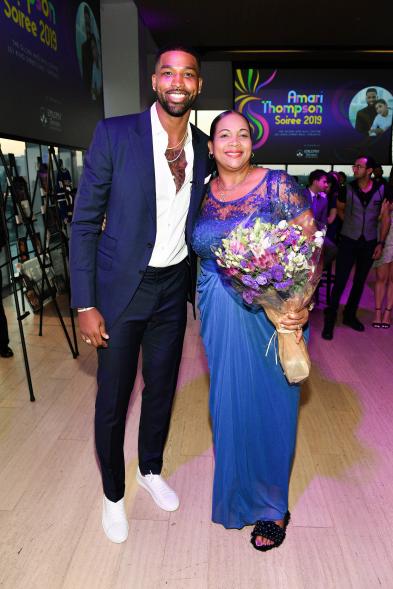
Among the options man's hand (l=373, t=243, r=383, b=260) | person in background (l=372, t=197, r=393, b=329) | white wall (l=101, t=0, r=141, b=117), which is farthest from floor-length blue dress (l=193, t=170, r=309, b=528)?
white wall (l=101, t=0, r=141, b=117)

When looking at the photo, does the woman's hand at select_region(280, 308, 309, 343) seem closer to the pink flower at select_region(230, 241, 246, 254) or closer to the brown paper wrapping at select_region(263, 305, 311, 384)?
the brown paper wrapping at select_region(263, 305, 311, 384)

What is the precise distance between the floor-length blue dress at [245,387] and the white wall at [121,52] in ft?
18.8

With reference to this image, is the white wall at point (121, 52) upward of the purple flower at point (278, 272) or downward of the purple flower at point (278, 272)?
upward

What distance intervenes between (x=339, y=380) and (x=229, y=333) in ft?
6.89

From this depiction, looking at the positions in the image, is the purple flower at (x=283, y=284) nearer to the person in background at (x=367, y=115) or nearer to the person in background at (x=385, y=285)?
the person in background at (x=385, y=285)

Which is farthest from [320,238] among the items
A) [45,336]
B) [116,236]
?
[45,336]

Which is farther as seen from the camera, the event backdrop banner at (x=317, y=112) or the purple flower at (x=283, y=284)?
the event backdrop banner at (x=317, y=112)

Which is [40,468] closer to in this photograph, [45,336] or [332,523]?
[332,523]

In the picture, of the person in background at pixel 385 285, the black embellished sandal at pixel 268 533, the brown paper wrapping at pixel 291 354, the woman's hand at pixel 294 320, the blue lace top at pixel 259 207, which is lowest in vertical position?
the black embellished sandal at pixel 268 533

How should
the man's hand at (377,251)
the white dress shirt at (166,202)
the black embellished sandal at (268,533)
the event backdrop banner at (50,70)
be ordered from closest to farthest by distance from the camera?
the white dress shirt at (166,202) → the black embellished sandal at (268,533) → the event backdrop banner at (50,70) → the man's hand at (377,251)

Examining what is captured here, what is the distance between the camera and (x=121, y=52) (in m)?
6.99

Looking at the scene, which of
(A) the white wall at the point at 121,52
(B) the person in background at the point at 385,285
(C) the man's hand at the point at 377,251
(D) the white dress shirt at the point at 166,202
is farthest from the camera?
(A) the white wall at the point at 121,52

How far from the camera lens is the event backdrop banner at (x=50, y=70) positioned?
3.12 meters

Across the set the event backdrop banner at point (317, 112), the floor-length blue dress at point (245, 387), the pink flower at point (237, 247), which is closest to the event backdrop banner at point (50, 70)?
the floor-length blue dress at point (245, 387)
